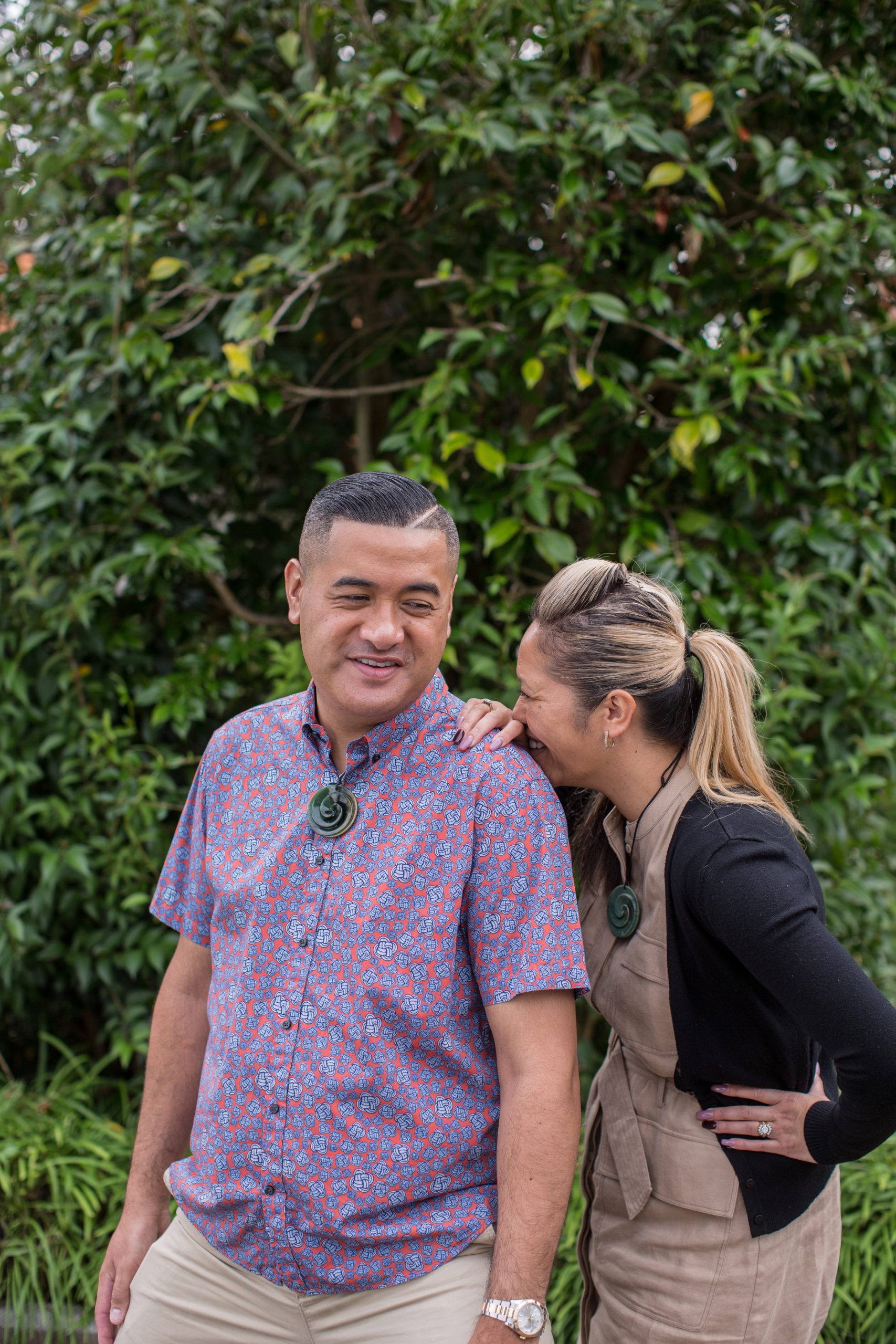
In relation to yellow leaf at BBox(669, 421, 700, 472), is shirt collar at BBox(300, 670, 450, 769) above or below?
below

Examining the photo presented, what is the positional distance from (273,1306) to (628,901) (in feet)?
2.81

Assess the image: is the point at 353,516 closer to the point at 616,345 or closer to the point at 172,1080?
the point at 172,1080

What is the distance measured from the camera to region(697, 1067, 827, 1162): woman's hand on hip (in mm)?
1565

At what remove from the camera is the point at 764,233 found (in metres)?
2.76

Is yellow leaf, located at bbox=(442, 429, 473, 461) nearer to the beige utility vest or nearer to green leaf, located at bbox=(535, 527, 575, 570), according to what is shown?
green leaf, located at bbox=(535, 527, 575, 570)

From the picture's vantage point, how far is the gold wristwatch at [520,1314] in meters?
1.44

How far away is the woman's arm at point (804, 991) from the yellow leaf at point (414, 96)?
2.02 metres

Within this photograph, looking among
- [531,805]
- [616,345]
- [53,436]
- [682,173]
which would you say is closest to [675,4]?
[682,173]

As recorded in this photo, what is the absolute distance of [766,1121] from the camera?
1572mm

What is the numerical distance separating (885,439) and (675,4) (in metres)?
1.30

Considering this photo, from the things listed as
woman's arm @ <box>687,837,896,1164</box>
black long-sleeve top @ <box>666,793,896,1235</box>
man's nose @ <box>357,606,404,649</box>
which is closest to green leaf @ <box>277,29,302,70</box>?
man's nose @ <box>357,606,404,649</box>

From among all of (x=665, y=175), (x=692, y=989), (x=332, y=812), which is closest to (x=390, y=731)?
(x=332, y=812)

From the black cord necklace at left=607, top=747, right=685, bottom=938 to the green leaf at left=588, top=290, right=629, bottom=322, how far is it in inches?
52.7

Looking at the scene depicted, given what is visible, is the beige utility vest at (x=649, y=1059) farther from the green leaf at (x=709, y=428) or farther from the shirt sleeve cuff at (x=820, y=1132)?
the green leaf at (x=709, y=428)
